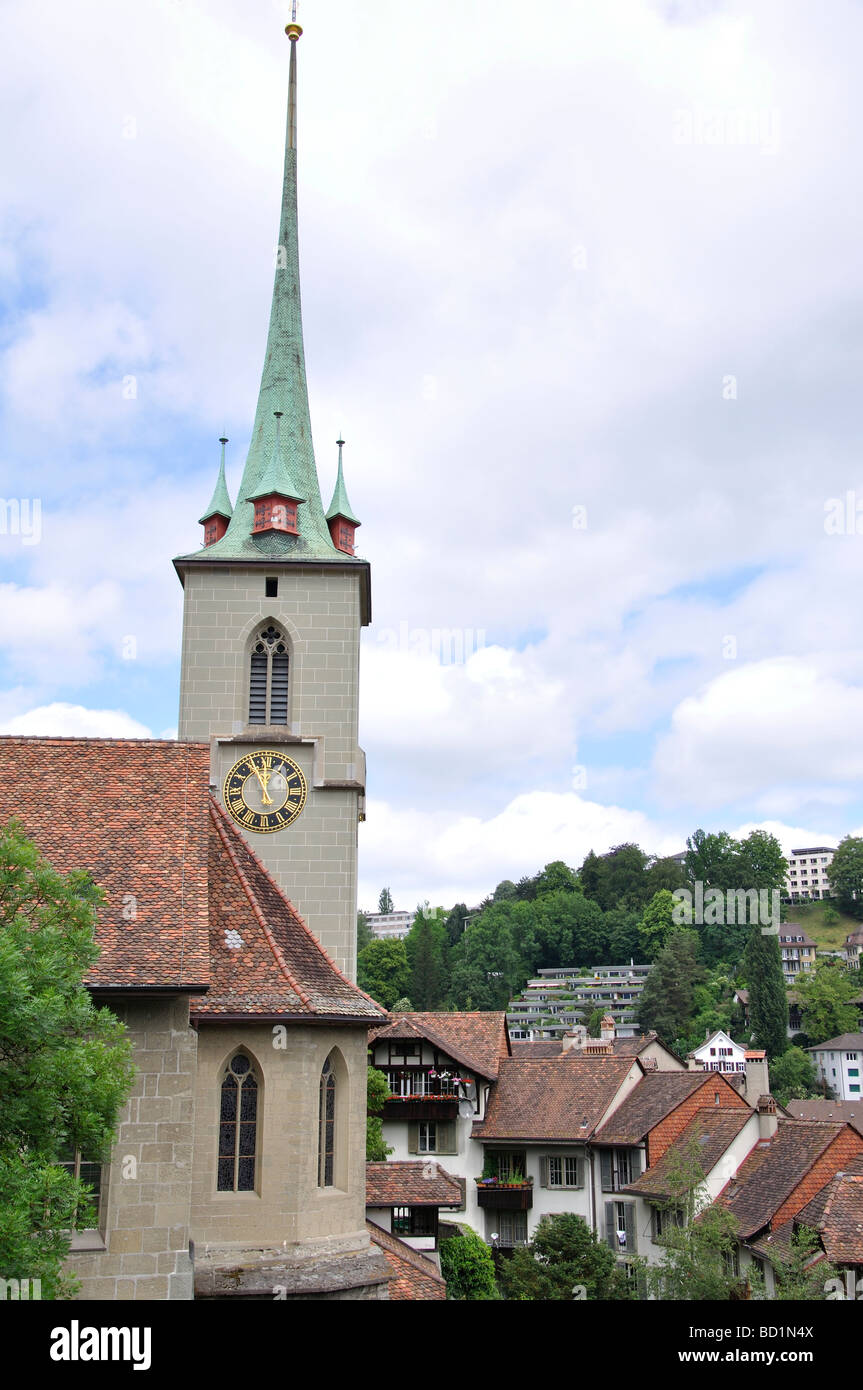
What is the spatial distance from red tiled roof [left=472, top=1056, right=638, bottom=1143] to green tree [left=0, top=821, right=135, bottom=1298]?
136 ft

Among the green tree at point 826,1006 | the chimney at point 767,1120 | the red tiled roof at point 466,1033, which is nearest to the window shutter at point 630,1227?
the red tiled roof at point 466,1033

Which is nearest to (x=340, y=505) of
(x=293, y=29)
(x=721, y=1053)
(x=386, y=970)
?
(x=293, y=29)

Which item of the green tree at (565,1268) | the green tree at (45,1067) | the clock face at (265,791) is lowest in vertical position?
the green tree at (565,1268)

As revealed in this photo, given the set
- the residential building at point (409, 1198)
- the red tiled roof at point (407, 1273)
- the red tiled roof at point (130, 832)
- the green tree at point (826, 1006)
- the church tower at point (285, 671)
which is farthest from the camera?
the green tree at point (826, 1006)

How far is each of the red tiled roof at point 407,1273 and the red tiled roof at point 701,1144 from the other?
1455cm

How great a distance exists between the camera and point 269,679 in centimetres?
3441

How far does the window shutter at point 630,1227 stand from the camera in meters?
47.7

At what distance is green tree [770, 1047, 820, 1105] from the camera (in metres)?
117

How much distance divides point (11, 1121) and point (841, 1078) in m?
130

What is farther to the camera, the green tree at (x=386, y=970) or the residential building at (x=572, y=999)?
the residential building at (x=572, y=999)

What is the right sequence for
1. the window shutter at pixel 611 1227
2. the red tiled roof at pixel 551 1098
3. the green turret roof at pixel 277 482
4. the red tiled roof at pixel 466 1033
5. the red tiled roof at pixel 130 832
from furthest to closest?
the red tiled roof at pixel 466 1033 < the red tiled roof at pixel 551 1098 < the window shutter at pixel 611 1227 < the green turret roof at pixel 277 482 < the red tiled roof at pixel 130 832

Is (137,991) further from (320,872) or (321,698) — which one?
(321,698)

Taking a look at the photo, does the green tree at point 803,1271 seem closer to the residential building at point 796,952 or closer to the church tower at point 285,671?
the church tower at point 285,671

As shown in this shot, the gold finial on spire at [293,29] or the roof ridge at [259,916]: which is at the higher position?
the gold finial on spire at [293,29]
